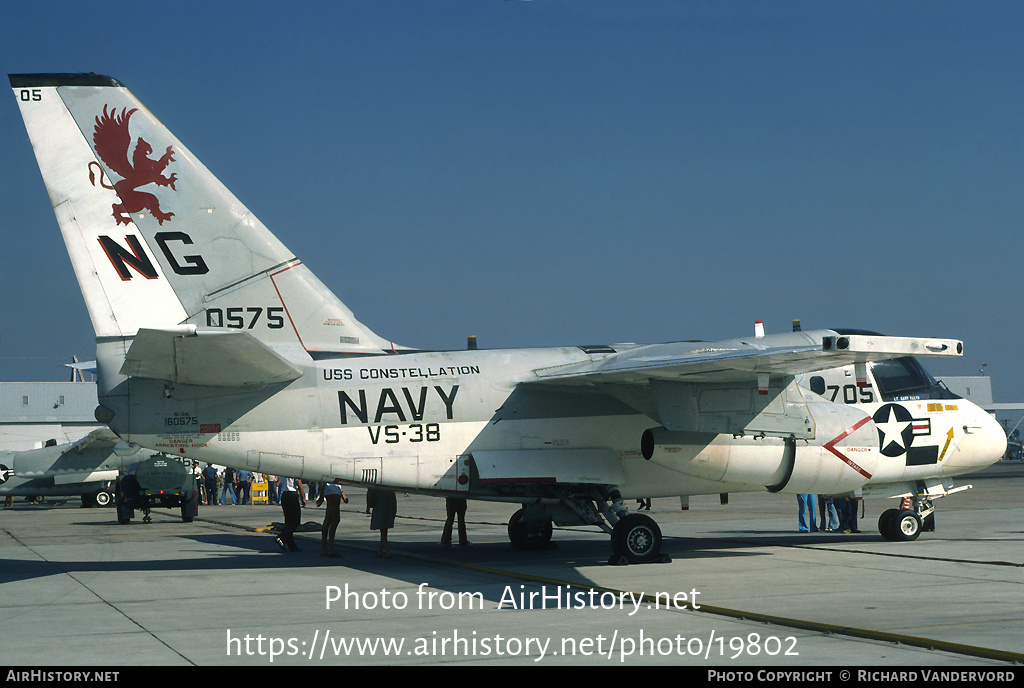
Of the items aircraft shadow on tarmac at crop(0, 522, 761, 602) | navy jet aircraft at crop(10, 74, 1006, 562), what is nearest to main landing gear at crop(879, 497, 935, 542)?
navy jet aircraft at crop(10, 74, 1006, 562)

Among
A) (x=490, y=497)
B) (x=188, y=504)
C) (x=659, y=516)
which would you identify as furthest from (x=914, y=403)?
(x=188, y=504)

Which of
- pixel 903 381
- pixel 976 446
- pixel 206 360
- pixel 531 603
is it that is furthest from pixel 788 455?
pixel 206 360

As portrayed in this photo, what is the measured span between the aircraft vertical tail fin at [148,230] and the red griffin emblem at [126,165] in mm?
14

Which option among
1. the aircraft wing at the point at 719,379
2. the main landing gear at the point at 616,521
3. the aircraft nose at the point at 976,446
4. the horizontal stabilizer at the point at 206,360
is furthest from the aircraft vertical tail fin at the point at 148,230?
the aircraft nose at the point at 976,446

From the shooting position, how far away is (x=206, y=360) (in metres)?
12.2

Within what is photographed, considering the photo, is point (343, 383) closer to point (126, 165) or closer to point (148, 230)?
point (148, 230)

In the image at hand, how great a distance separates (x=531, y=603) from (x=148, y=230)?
303 inches

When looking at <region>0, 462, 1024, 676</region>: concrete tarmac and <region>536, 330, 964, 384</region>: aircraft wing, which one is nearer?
<region>0, 462, 1024, 676</region>: concrete tarmac

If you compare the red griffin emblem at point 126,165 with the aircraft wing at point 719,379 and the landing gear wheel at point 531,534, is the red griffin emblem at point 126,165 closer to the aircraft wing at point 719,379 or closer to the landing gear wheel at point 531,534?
the aircraft wing at point 719,379

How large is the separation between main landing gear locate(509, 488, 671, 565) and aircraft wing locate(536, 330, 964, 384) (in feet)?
6.79

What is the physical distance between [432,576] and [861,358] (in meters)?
6.56

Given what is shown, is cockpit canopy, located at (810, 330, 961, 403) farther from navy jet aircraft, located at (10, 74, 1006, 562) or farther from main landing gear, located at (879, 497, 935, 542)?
main landing gear, located at (879, 497, 935, 542)

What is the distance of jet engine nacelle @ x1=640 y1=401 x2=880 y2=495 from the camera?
14445mm

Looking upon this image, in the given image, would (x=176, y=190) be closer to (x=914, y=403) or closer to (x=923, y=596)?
(x=923, y=596)
